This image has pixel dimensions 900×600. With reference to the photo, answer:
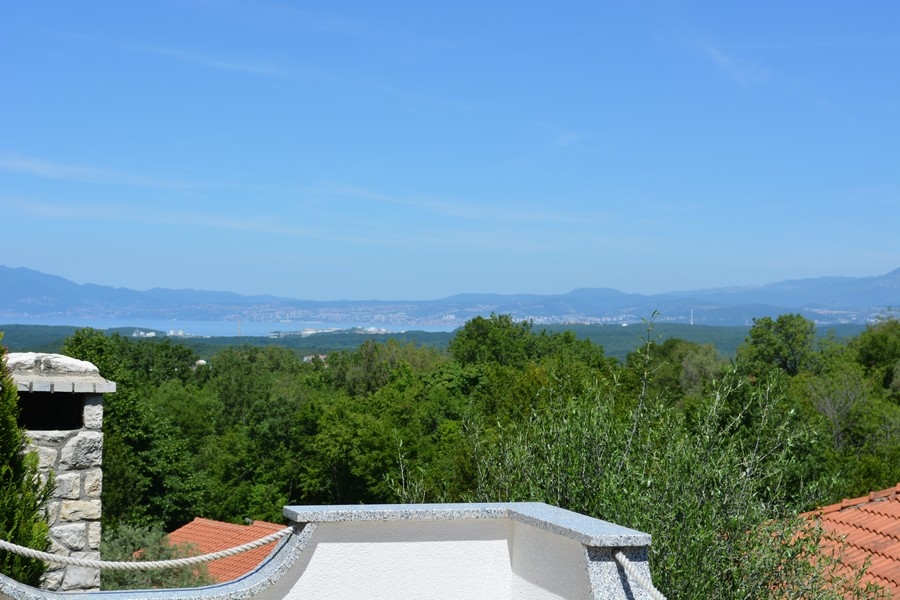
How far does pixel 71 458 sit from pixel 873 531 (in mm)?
10476

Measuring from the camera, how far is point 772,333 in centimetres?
6275

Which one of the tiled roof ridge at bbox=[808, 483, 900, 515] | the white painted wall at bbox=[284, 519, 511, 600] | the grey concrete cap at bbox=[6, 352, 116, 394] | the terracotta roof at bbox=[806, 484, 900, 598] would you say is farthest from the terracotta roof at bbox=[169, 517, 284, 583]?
the white painted wall at bbox=[284, 519, 511, 600]

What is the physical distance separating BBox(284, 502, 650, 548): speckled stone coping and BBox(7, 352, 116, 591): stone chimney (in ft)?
9.36

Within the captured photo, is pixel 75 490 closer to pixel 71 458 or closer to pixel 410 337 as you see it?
pixel 71 458

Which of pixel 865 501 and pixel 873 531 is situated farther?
pixel 865 501

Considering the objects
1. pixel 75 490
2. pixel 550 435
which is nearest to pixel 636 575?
pixel 550 435

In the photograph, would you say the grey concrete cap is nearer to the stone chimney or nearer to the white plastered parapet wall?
the stone chimney

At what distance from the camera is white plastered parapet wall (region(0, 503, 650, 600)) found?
3816 mm

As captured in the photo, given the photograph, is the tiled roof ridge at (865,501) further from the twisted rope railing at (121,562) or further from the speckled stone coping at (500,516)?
the twisted rope railing at (121,562)

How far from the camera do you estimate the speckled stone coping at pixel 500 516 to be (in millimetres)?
3805

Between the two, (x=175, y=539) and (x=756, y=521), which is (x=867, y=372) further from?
(x=756, y=521)

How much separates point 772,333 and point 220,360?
4088cm

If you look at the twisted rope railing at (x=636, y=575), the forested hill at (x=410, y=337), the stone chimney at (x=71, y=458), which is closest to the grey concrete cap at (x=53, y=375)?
the stone chimney at (x=71, y=458)

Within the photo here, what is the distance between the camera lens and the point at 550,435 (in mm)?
7395
